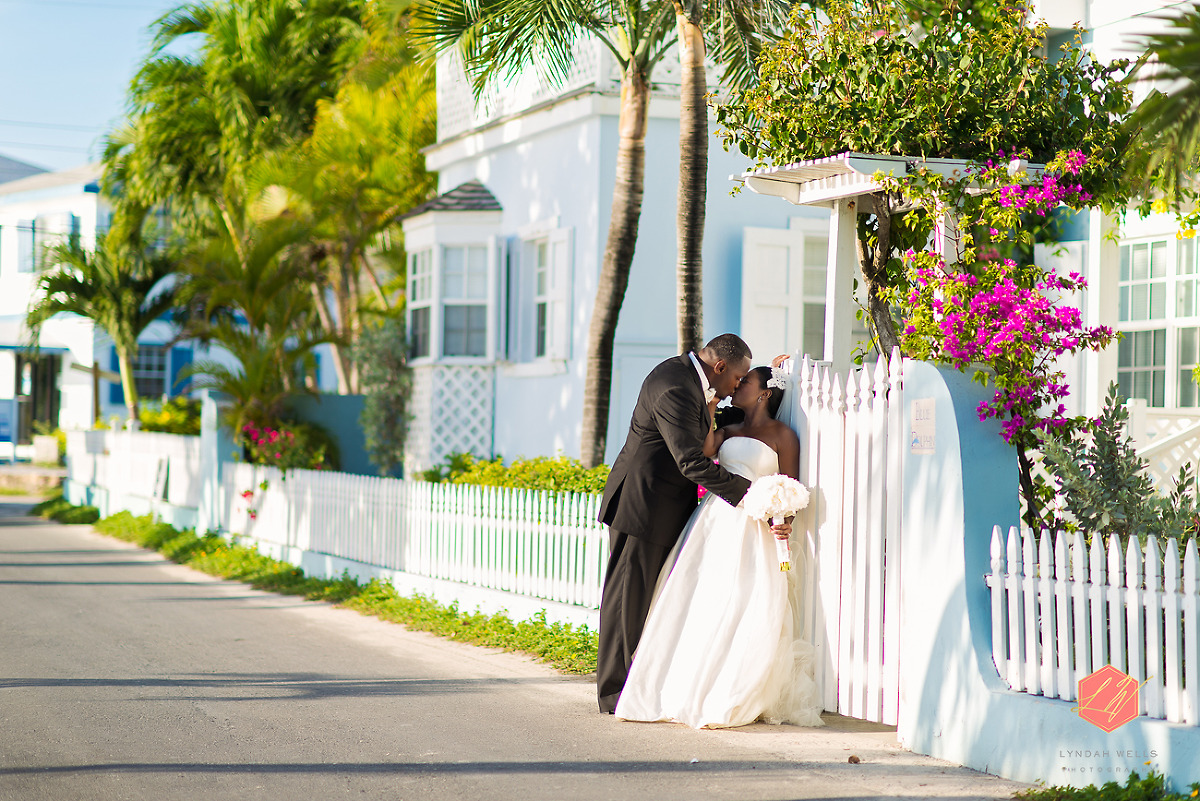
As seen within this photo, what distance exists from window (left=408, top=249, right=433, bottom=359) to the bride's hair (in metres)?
10.1

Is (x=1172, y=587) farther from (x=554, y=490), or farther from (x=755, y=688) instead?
(x=554, y=490)

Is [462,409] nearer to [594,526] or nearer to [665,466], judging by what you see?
[594,526]

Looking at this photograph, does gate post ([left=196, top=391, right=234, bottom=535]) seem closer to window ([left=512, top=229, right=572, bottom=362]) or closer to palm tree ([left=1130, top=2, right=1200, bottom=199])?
window ([left=512, top=229, right=572, bottom=362])

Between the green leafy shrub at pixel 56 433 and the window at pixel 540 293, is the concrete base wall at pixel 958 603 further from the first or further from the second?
the green leafy shrub at pixel 56 433

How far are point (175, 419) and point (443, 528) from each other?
14354mm

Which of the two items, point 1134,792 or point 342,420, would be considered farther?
point 342,420

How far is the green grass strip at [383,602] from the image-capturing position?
29.5 feet

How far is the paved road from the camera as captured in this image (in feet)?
18.2

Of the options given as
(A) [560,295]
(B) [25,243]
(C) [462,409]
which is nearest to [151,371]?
(B) [25,243]

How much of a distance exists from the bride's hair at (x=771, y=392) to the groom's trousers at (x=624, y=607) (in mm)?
1012

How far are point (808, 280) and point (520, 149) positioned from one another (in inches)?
165

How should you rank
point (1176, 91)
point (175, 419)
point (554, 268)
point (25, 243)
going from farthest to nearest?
point (25, 243) → point (175, 419) → point (554, 268) → point (1176, 91)

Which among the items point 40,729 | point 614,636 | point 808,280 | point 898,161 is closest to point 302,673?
point 40,729

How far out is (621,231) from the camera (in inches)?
445
